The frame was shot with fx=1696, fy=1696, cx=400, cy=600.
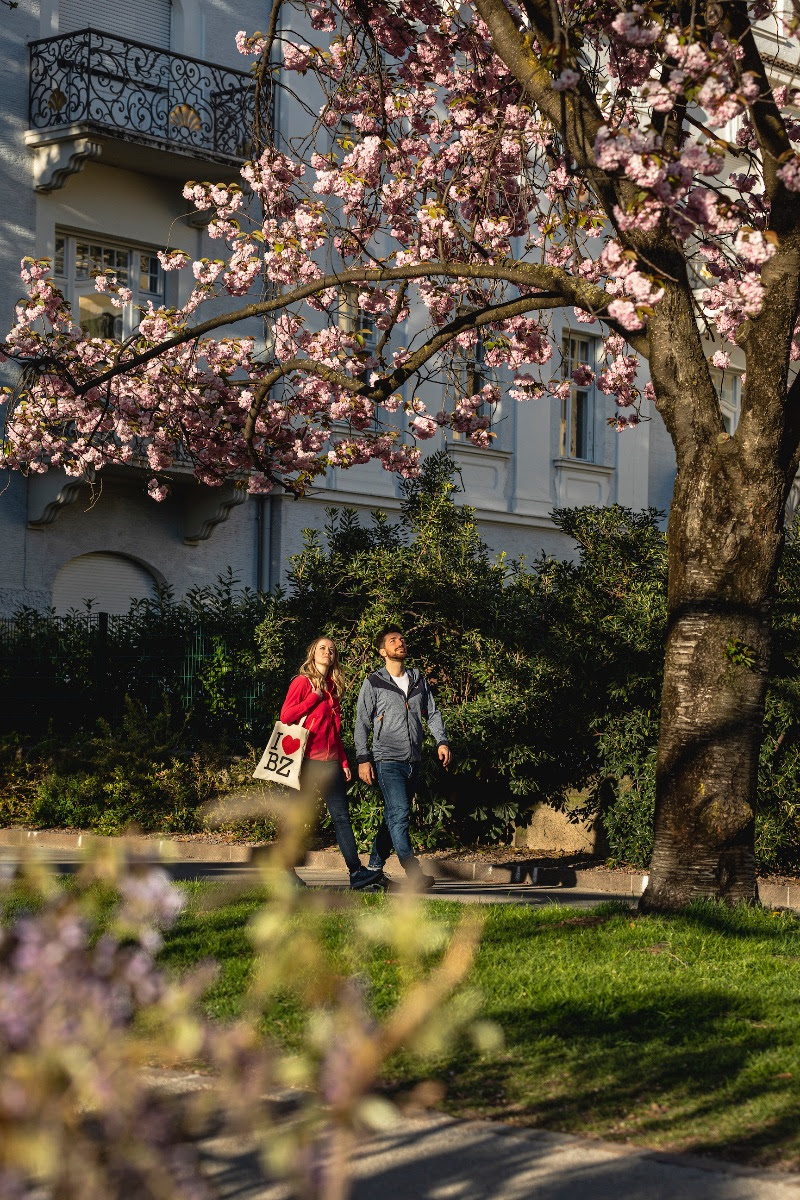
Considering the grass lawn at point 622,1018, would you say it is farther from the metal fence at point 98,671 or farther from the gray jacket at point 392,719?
the metal fence at point 98,671

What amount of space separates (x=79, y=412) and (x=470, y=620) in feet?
12.6

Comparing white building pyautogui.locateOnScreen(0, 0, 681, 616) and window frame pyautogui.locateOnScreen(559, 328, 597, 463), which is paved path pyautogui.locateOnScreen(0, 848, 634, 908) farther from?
window frame pyautogui.locateOnScreen(559, 328, 597, 463)

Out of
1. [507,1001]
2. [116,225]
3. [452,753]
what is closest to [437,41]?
[452,753]

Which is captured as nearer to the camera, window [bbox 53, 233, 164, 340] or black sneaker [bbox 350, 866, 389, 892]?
black sneaker [bbox 350, 866, 389, 892]

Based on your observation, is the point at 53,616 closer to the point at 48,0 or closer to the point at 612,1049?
the point at 48,0

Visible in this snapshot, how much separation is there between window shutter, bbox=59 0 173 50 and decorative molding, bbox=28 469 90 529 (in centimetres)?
616

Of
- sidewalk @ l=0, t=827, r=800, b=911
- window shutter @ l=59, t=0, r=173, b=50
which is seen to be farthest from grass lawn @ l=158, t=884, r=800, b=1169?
window shutter @ l=59, t=0, r=173, b=50

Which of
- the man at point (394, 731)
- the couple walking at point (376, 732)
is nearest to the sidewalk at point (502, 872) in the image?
the couple walking at point (376, 732)

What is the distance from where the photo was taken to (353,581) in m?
15.1

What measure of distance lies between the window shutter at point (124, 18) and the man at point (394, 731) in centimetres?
1411

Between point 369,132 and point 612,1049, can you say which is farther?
point 369,132

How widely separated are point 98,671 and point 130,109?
8.81 m

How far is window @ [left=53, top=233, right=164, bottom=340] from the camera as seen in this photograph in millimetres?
23453

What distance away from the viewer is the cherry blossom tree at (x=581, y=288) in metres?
9.07
